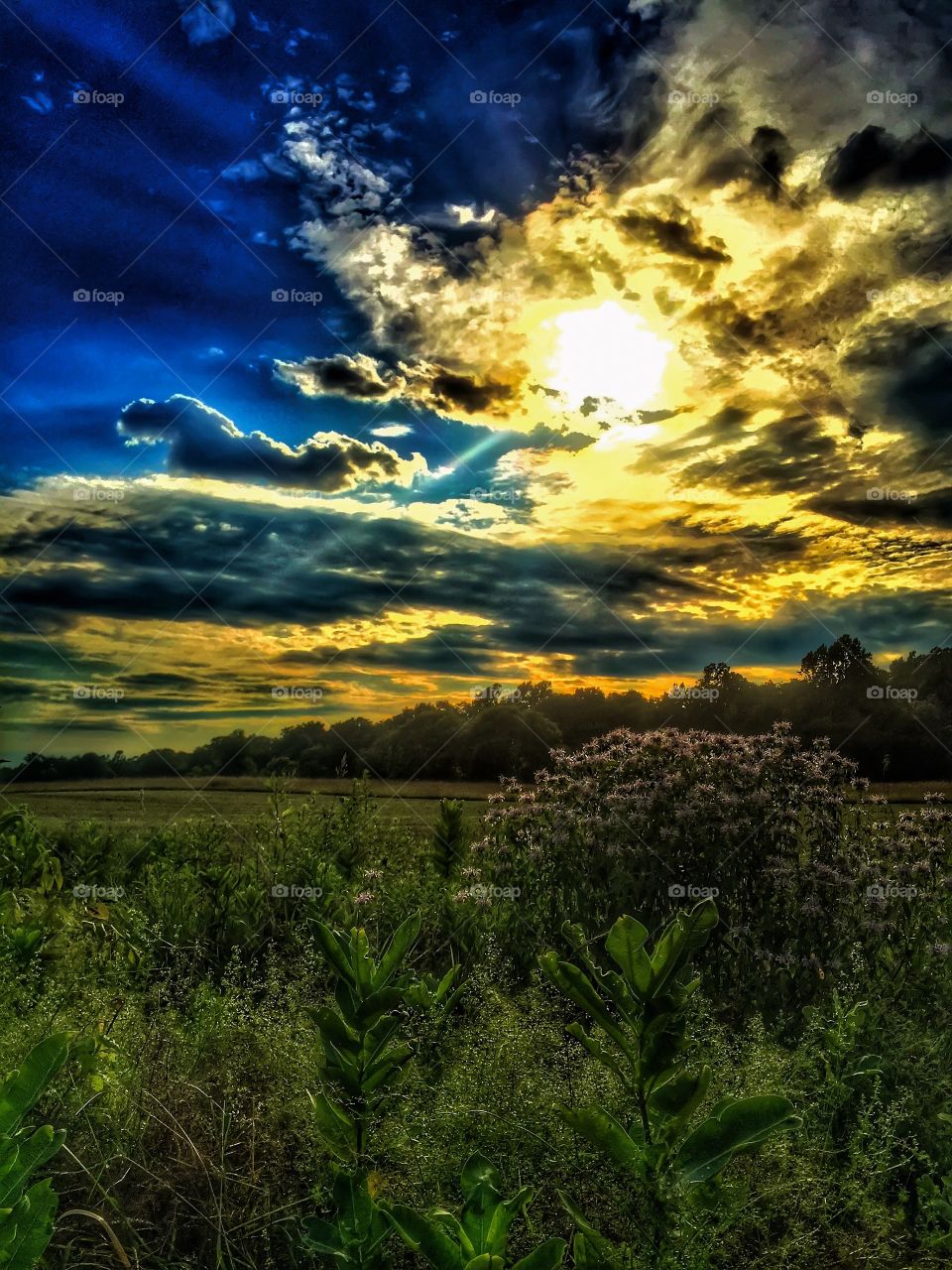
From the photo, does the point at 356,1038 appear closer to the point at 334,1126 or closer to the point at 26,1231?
the point at 334,1126

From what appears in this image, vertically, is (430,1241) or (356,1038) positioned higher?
(356,1038)

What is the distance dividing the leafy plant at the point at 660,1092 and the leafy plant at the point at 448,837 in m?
4.50

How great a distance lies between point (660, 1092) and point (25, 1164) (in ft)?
2.84

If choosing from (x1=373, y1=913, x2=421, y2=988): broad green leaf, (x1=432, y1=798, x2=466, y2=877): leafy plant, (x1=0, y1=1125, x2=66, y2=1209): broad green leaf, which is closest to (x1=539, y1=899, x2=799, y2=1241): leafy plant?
(x1=373, y1=913, x2=421, y2=988): broad green leaf

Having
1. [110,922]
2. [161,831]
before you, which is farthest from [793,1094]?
[161,831]

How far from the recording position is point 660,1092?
1.38 m

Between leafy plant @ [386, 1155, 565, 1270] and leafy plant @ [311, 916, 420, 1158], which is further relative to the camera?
leafy plant @ [311, 916, 420, 1158]

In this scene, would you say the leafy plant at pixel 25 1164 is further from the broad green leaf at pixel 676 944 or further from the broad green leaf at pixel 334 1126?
the broad green leaf at pixel 676 944

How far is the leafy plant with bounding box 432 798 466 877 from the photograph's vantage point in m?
5.88

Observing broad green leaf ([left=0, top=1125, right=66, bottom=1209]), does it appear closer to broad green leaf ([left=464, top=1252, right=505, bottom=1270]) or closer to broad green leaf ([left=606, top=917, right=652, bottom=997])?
broad green leaf ([left=464, top=1252, right=505, bottom=1270])

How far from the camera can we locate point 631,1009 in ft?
4.67

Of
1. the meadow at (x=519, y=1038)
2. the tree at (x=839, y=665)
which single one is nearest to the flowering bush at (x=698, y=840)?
the meadow at (x=519, y=1038)

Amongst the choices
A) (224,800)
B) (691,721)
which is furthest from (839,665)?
(224,800)

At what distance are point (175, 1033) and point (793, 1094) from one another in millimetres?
1580
